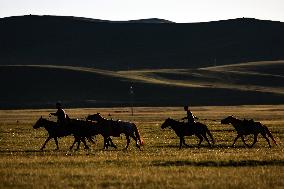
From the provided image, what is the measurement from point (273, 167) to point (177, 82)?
536 feet

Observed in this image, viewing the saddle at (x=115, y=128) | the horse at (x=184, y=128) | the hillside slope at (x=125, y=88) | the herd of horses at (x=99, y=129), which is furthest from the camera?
the hillside slope at (x=125, y=88)

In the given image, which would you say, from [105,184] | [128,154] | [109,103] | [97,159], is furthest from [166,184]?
[109,103]

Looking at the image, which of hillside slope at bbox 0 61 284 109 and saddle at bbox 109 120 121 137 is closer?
saddle at bbox 109 120 121 137

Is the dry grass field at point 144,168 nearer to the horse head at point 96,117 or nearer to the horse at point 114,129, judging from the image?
the horse at point 114,129

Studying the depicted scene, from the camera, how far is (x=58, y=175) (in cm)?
2070

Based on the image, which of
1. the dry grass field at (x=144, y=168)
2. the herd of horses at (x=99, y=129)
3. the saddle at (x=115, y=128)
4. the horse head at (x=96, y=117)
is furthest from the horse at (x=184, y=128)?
the horse head at (x=96, y=117)

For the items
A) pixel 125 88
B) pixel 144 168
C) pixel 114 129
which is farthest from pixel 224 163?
pixel 125 88

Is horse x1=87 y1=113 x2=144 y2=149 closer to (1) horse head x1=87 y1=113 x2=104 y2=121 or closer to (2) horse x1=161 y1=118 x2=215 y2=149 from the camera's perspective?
(1) horse head x1=87 y1=113 x2=104 y2=121

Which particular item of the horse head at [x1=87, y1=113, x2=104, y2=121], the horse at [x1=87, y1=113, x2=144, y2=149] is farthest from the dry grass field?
the horse head at [x1=87, y1=113, x2=104, y2=121]

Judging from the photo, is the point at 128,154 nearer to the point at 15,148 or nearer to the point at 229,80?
the point at 15,148

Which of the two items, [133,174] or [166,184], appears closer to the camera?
[166,184]

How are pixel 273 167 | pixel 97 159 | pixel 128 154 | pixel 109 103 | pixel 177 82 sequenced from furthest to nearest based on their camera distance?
pixel 177 82 → pixel 109 103 → pixel 128 154 → pixel 97 159 → pixel 273 167

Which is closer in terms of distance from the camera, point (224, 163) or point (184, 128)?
point (224, 163)

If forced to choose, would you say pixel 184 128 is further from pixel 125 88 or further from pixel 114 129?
pixel 125 88
